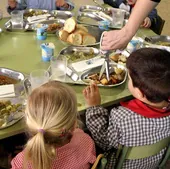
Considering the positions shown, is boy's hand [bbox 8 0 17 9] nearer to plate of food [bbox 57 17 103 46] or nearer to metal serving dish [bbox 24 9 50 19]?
metal serving dish [bbox 24 9 50 19]

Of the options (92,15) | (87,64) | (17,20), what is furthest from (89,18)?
(87,64)

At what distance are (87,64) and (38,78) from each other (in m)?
0.35

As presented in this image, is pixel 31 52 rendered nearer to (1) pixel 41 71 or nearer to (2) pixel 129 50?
(1) pixel 41 71

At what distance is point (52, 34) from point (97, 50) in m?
0.37

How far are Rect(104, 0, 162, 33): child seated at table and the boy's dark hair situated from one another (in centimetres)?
96

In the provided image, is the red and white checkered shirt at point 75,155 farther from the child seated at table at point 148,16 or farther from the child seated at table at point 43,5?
the child seated at table at point 43,5

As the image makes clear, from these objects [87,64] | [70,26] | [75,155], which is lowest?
[75,155]

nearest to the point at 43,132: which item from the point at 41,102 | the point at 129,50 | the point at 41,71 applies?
the point at 41,102

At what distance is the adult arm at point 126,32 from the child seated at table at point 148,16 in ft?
1.71

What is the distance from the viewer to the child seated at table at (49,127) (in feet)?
2.88

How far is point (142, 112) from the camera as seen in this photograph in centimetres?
109

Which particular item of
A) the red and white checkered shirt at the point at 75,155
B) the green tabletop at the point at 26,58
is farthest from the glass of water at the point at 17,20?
the red and white checkered shirt at the point at 75,155

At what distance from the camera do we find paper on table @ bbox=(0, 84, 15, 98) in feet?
4.01

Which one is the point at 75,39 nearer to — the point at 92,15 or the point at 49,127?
the point at 92,15
